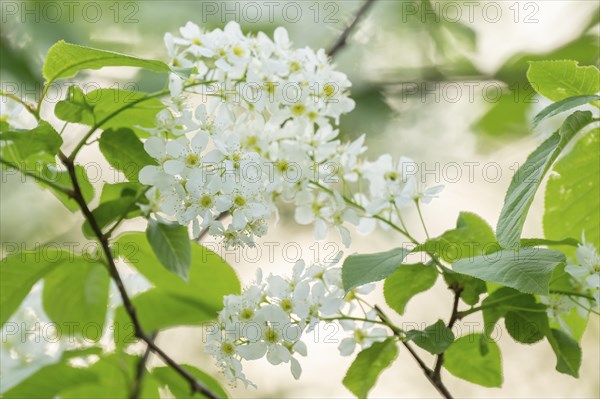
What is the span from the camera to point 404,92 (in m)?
1.62

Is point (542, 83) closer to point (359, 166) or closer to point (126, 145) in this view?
point (359, 166)

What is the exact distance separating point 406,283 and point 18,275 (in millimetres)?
413

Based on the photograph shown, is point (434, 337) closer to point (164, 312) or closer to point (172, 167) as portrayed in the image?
point (172, 167)

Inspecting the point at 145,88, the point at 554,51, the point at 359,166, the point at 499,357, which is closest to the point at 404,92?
the point at 554,51

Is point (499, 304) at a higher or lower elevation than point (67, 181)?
lower

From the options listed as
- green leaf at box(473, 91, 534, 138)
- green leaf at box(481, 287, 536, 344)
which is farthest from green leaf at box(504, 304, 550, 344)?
green leaf at box(473, 91, 534, 138)

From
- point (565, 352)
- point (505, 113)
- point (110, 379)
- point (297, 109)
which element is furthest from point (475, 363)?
point (505, 113)

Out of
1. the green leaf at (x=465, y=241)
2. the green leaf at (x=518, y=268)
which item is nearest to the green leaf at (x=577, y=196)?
the green leaf at (x=465, y=241)

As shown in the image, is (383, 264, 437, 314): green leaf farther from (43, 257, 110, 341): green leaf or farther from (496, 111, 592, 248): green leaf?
(43, 257, 110, 341): green leaf

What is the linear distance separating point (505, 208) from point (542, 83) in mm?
201

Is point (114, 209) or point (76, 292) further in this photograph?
point (76, 292)

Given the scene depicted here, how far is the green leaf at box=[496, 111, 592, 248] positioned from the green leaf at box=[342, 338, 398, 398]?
20 centimetres

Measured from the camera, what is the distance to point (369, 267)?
73 cm

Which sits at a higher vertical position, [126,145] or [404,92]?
[404,92]
